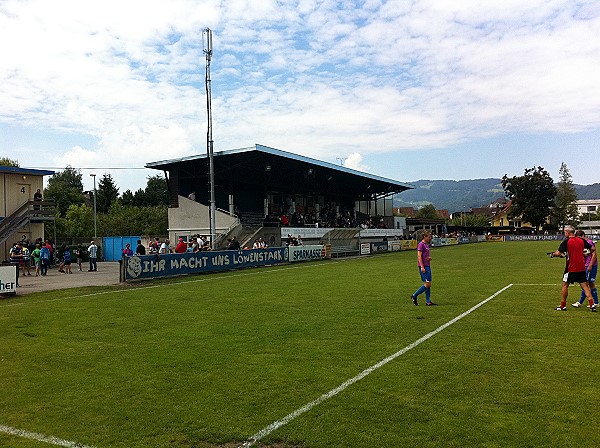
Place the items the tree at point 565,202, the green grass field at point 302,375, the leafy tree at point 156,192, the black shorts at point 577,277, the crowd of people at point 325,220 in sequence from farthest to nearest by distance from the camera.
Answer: the tree at point 565,202 < the leafy tree at point 156,192 < the crowd of people at point 325,220 < the black shorts at point 577,277 < the green grass field at point 302,375


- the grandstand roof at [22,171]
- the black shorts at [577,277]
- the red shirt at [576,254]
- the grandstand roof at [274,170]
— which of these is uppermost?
the grandstand roof at [274,170]

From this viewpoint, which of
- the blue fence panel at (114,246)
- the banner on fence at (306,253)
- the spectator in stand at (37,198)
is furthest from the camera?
the blue fence panel at (114,246)

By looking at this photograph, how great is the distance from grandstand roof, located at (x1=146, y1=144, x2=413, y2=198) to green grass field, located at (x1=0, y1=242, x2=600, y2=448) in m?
29.1

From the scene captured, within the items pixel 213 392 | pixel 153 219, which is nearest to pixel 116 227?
pixel 153 219

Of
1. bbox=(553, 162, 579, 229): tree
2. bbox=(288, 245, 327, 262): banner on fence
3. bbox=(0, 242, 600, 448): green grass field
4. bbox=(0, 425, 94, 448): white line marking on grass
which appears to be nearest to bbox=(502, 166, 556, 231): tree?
bbox=(553, 162, 579, 229): tree

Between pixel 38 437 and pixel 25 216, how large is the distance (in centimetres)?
3033

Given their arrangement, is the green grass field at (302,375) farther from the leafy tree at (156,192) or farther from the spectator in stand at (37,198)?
the leafy tree at (156,192)

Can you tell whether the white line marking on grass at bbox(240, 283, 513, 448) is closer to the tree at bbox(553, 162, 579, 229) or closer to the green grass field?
the green grass field

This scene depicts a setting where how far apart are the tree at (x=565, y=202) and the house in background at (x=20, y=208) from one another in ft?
333

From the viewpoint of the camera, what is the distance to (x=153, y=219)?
247 ft

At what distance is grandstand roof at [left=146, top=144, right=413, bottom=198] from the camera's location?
140 feet

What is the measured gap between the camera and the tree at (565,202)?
359 ft

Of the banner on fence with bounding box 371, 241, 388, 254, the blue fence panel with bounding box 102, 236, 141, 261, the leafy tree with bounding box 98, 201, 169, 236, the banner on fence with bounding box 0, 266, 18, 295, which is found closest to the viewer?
the banner on fence with bounding box 0, 266, 18, 295

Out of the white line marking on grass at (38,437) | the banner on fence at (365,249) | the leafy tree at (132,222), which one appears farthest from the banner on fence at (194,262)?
the leafy tree at (132,222)
